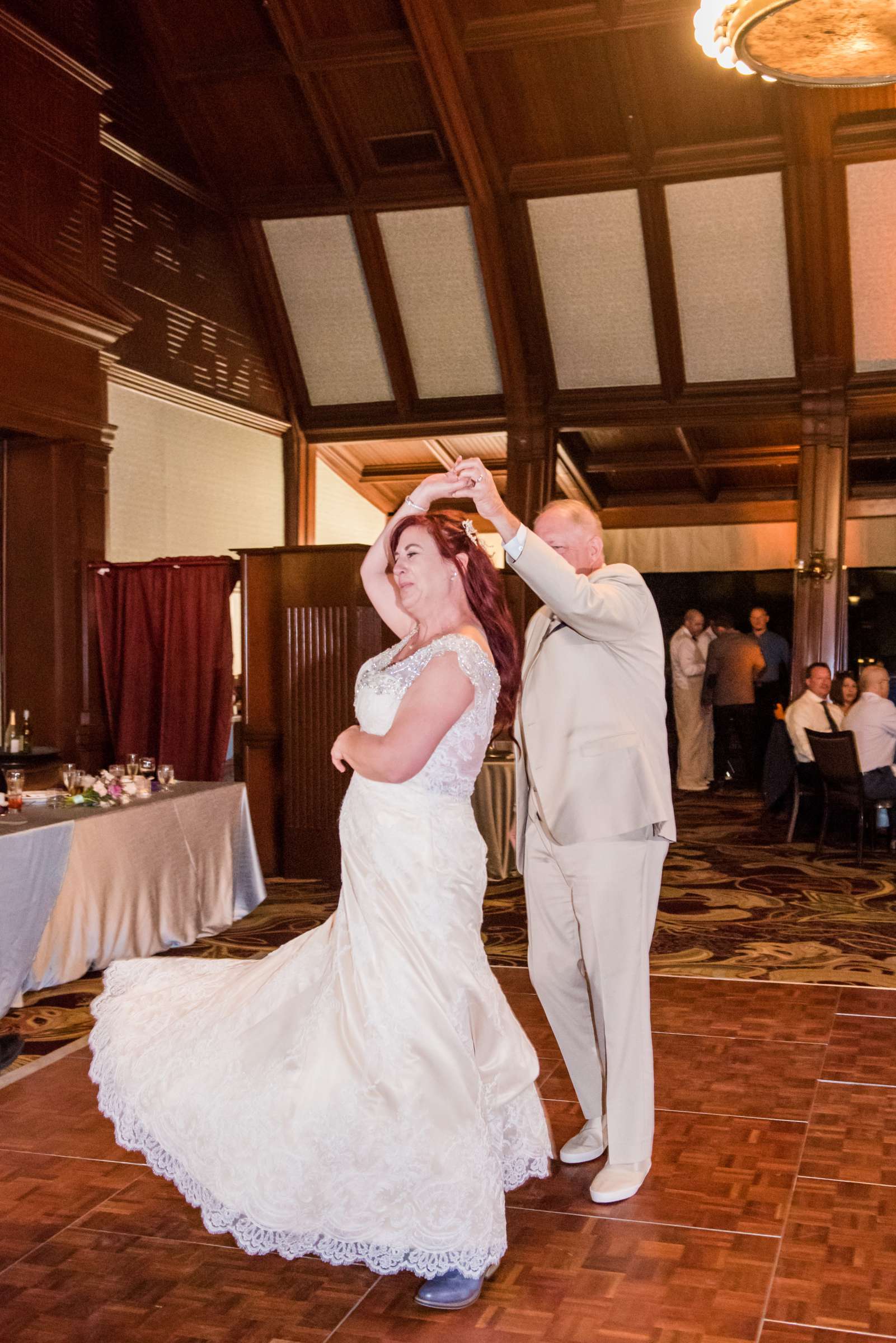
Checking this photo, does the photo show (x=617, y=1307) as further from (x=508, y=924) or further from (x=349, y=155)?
(x=349, y=155)

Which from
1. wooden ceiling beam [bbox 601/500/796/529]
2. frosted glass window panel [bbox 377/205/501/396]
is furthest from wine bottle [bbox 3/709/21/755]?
wooden ceiling beam [bbox 601/500/796/529]

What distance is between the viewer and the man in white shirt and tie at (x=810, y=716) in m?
8.19

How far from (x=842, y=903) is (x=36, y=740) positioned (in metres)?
4.60

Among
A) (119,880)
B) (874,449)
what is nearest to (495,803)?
(119,880)

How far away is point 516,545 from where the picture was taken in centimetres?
273

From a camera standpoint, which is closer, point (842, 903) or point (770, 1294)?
point (770, 1294)

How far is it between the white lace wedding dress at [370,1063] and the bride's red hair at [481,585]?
0.33 ft

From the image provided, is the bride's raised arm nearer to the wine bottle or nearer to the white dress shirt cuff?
the white dress shirt cuff

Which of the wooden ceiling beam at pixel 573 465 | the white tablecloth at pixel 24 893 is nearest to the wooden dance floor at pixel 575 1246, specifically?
the white tablecloth at pixel 24 893

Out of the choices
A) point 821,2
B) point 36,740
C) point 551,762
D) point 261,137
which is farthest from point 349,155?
point 551,762

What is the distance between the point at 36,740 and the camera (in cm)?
775

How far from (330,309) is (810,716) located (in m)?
5.17

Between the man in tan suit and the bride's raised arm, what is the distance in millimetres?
344

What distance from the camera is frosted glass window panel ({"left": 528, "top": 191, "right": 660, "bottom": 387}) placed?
992 centimetres
